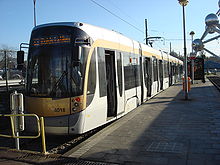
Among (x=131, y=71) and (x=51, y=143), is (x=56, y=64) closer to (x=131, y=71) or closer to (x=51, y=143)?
(x=51, y=143)

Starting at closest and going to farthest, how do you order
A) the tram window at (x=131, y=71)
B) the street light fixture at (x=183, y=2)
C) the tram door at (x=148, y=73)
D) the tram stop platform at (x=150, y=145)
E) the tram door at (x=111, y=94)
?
1. the tram stop platform at (x=150, y=145)
2. the tram door at (x=111, y=94)
3. the tram window at (x=131, y=71)
4. the tram door at (x=148, y=73)
5. the street light fixture at (x=183, y=2)

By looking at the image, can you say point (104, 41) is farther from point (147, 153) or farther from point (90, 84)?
point (147, 153)

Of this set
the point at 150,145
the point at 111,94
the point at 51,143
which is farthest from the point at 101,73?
the point at 150,145

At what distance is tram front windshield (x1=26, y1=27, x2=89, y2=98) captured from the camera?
6734mm

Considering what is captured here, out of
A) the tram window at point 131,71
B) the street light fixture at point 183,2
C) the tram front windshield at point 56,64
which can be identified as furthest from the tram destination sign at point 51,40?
the street light fixture at point 183,2

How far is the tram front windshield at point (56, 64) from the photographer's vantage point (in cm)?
673

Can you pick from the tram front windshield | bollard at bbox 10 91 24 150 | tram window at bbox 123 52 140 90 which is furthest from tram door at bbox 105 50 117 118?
bollard at bbox 10 91 24 150

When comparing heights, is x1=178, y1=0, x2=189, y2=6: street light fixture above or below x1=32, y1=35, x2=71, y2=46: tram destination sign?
above

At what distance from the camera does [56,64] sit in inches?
270

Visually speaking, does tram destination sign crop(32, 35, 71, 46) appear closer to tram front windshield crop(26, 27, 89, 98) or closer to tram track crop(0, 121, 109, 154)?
tram front windshield crop(26, 27, 89, 98)

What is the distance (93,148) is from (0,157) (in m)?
2.24

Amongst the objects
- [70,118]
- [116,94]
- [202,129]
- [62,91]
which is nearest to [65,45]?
[62,91]

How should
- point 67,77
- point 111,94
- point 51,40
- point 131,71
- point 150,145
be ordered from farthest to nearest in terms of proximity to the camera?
point 131,71, point 111,94, point 51,40, point 67,77, point 150,145

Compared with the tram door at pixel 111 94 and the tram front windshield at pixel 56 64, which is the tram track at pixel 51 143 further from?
the tram front windshield at pixel 56 64
